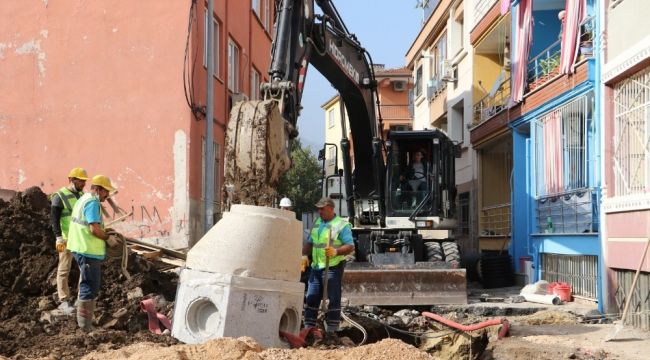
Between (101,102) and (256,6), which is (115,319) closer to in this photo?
Result: (101,102)

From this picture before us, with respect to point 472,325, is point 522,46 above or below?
above

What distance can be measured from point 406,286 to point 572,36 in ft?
18.9

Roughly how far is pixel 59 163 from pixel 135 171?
5.51ft

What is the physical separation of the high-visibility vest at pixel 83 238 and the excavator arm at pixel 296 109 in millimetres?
1573

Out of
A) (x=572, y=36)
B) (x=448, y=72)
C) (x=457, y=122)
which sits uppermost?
(x=448, y=72)

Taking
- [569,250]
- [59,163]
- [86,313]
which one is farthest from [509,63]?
[86,313]

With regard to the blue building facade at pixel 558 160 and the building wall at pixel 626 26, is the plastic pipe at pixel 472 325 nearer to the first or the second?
the blue building facade at pixel 558 160

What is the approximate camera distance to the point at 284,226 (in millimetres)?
7684

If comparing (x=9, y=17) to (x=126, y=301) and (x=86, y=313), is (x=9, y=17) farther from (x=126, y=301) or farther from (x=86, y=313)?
(x=86, y=313)

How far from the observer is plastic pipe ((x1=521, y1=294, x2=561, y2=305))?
531 inches

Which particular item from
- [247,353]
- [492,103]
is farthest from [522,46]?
[247,353]

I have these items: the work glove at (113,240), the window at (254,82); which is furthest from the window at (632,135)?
the window at (254,82)

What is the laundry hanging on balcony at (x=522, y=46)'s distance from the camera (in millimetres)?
17703

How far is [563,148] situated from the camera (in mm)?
15305
